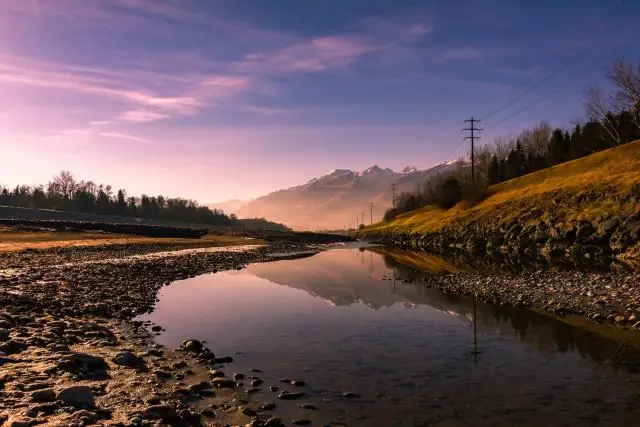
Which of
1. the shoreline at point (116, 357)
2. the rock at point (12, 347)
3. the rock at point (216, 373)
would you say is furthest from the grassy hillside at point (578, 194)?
the rock at point (12, 347)

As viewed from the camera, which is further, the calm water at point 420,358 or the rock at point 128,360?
the rock at point 128,360

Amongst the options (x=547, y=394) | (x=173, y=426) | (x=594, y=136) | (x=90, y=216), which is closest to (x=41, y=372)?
(x=173, y=426)

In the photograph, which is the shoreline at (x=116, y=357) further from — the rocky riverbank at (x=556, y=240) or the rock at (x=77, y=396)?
the rocky riverbank at (x=556, y=240)

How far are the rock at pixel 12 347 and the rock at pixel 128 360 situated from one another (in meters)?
2.95

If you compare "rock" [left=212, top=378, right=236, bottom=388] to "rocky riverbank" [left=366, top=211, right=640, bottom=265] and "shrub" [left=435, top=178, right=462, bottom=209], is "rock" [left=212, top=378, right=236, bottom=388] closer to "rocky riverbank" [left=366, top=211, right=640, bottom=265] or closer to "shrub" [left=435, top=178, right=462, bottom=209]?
"rocky riverbank" [left=366, top=211, right=640, bottom=265]

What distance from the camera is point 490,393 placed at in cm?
1179

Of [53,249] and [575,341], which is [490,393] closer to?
[575,341]

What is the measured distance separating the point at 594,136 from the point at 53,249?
419ft

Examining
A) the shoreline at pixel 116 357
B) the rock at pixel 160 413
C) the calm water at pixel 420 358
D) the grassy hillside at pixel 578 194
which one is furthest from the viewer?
the grassy hillside at pixel 578 194

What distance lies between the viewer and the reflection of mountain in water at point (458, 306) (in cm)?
1566

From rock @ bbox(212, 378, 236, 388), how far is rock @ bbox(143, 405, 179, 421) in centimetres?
239

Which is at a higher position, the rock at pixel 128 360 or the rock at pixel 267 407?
the rock at pixel 128 360

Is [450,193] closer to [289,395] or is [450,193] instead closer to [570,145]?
[570,145]

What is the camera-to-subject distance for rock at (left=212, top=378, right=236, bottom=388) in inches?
477
